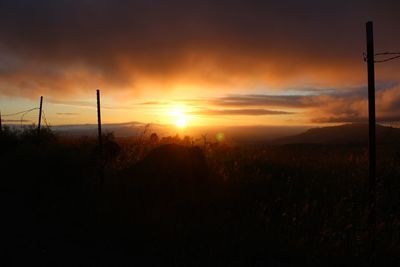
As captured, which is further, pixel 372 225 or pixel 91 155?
pixel 91 155

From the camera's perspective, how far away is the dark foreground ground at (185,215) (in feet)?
18.9

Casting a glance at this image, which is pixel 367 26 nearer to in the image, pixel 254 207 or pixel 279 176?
pixel 254 207

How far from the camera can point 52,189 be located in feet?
31.8

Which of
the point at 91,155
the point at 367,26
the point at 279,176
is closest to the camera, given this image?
the point at 367,26

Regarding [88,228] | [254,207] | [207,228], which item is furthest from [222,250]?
[88,228]

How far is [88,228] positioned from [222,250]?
2.85 metres

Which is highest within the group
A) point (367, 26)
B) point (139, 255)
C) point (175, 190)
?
point (367, 26)

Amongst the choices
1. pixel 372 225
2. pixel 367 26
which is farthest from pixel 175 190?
pixel 367 26

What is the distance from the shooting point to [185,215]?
285 inches

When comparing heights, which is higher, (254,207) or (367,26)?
(367,26)

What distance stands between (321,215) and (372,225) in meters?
1.06

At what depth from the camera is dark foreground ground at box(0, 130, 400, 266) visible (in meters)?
5.77

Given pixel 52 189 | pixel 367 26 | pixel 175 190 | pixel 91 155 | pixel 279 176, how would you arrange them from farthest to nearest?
pixel 91 155 → pixel 279 176 → pixel 52 189 → pixel 175 190 → pixel 367 26

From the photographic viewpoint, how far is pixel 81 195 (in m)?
8.91
